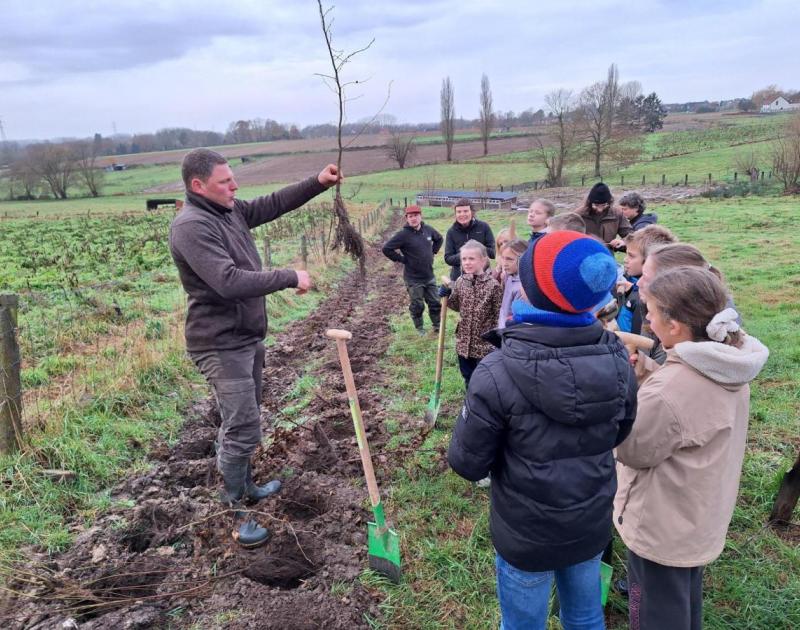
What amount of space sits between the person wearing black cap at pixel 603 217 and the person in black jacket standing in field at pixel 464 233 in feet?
4.63

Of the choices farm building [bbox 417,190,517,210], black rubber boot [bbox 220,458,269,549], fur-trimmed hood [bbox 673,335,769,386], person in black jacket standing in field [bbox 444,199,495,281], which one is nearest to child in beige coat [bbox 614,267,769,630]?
fur-trimmed hood [bbox 673,335,769,386]

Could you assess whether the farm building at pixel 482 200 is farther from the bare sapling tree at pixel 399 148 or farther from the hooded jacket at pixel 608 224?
the hooded jacket at pixel 608 224

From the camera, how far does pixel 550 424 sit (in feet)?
6.00

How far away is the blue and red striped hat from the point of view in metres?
1.71

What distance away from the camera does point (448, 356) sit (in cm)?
695

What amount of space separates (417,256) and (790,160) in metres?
28.3

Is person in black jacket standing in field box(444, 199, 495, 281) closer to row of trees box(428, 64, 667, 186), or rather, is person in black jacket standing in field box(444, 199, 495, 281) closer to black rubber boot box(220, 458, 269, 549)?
black rubber boot box(220, 458, 269, 549)

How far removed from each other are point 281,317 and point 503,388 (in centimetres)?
767

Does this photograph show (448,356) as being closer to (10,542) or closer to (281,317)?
(281,317)

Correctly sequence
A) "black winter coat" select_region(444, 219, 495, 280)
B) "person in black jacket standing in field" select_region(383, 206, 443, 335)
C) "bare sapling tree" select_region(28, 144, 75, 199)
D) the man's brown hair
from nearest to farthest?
the man's brown hair → "black winter coat" select_region(444, 219, 495, 280) → "person in black jacket standing in field" select_region(383, 206, 443, 335) → "bare sapling tree" select_region(28, 144, 75, 199)

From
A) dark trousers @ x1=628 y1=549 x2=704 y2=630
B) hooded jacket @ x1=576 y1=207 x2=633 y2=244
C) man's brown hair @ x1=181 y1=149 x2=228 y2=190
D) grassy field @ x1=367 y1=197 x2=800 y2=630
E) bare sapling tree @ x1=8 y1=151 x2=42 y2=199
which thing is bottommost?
grassy field @ x1=367 y1=197 x2=800 y2=630

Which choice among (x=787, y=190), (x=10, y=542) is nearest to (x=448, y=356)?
(x=10, y=542)

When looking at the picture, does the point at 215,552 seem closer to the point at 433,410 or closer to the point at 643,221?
the point at 433,410

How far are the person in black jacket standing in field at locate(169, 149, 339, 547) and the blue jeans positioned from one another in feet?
6.21
